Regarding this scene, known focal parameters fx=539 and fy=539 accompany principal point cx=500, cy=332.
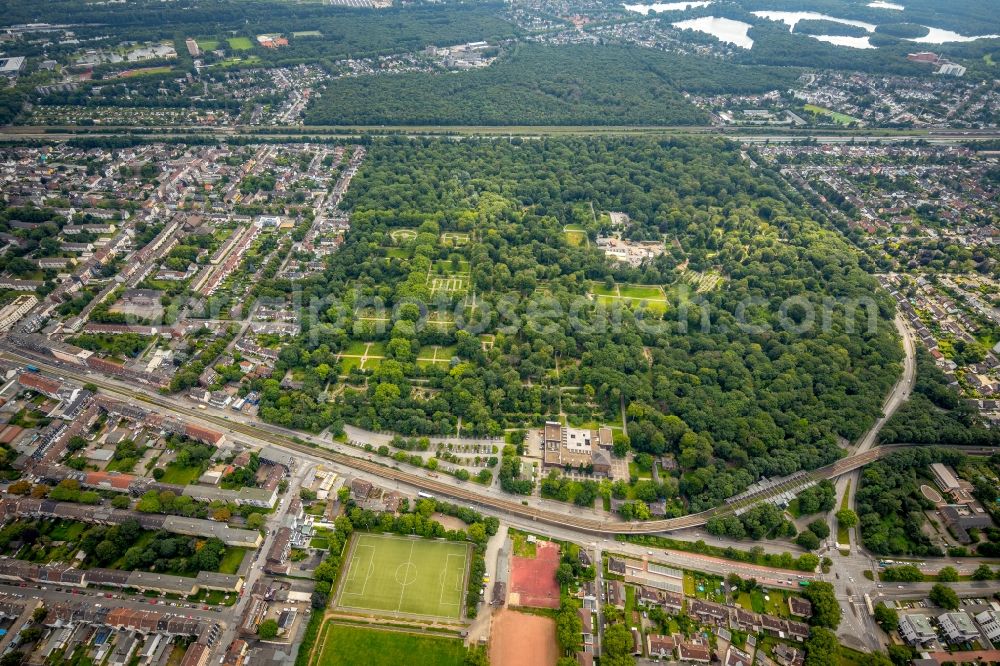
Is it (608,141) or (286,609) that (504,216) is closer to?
(608,141)

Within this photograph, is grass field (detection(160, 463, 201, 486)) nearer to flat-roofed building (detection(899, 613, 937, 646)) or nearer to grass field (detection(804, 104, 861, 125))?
flat-roofed building (detection(899, 613, 937, 646))

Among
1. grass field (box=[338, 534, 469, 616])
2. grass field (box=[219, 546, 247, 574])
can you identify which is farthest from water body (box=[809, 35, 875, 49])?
grass field (box=[219, 546, 247, 574])

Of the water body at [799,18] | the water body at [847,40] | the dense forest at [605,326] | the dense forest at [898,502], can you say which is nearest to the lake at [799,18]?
the water body at [799,18]

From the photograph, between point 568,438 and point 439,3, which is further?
point 439,3

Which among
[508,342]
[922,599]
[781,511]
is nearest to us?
[922,599]

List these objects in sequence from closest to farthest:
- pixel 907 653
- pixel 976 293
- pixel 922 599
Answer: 1. pixel 907 653
2. pixel 922 599
3. pixel 976 293

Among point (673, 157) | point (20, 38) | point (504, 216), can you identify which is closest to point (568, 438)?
point (504, 216)

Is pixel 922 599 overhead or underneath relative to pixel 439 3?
underneath

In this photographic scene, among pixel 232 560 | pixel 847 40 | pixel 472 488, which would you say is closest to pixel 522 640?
pixel 472 488
